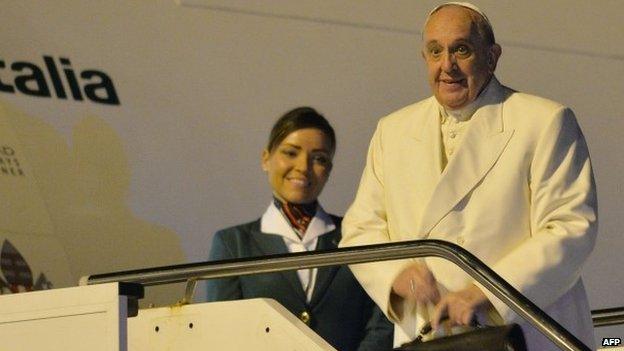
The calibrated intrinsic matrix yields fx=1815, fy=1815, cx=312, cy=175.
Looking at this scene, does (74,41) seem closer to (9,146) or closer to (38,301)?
(9,146)

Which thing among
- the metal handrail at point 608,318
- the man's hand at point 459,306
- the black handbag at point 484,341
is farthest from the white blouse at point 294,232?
the black handbag at point 484,341

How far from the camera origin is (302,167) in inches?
292

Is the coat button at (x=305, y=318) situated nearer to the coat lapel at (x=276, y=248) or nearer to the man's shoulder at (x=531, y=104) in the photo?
the coat lapel at (x=276, y=248)

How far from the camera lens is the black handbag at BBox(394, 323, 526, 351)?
4.91 m

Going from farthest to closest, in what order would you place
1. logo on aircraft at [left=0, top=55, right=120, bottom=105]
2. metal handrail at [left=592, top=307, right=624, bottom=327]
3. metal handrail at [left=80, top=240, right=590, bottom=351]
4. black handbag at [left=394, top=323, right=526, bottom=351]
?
logo on aircraft at [left=0, top=55, right=120, bottom=105] < metal handrail at [left=592, top=307, right=624, bottom=327] < metal handrail at [left=80, top=240, right=590, bottom=351] < black handbag at [left=394, top=323, right=526, bottom=351]

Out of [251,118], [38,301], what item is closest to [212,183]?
[251,118]

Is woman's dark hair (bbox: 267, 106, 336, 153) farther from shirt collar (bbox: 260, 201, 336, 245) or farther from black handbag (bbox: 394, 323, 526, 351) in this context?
black handbag (bbox: 394, 323, 526, 351)

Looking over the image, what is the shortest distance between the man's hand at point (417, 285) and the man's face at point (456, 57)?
1.72ft

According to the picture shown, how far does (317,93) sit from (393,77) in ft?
1.31

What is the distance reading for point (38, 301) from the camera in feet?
18.6

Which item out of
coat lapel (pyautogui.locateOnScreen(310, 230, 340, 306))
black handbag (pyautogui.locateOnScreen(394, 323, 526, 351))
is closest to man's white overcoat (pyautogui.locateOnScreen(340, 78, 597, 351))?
black handbag (pyautogui.locateOnScreen(394, 323, 526, 351))

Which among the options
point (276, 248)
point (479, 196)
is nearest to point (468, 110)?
point (479, 196)

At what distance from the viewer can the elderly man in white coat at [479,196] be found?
17.4 feet

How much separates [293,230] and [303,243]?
120mm
